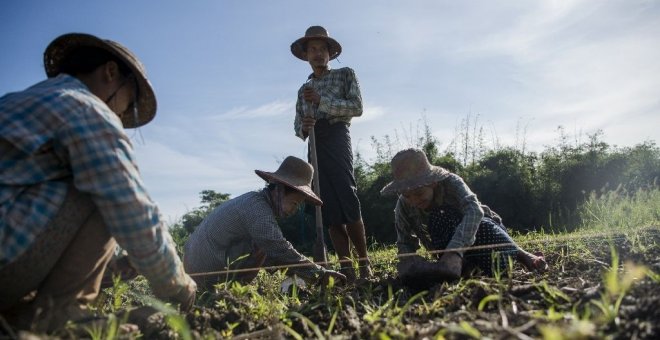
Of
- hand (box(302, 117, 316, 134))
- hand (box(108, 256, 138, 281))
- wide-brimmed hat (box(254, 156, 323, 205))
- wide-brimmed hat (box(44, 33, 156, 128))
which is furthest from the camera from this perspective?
hand (box(302, 117, 316, 134))

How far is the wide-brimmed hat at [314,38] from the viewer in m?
4.30

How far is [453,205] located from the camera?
3.33 metres

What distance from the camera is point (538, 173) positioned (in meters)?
13.3

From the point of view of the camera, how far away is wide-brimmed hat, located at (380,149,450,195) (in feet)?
10.4

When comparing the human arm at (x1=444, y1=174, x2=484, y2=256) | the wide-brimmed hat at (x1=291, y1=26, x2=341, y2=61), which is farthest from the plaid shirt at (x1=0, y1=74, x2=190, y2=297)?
the wide-brimmed hat at (x1=291, y1=26, x2=341, y2=61)

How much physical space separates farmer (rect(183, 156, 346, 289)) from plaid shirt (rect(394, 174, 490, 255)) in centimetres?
68

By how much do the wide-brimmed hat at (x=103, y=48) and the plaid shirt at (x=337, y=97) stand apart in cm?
189

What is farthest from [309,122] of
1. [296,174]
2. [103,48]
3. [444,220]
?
[103,48]

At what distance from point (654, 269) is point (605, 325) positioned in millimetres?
1142

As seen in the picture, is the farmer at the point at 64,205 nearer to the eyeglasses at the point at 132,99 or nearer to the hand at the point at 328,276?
the eyeglasses at the point at 132,99

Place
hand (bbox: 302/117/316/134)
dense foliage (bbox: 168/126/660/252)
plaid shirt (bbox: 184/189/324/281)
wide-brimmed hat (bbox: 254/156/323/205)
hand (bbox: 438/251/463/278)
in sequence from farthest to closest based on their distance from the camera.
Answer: dense foliage (bbox: 168/126/660/252)
hand (bbox: 302/117/316/134)
wide-brimmed hat (bbox: 254/156/323/205)
plaid shirt (bbox: 184/189/324/281)
hand (bbox: 438/251/463/278)

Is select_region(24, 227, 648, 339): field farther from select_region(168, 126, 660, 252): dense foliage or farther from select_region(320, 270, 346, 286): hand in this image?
select_region(168, 126, 660, 252): dense foliage

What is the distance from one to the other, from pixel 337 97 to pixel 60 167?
2652mm

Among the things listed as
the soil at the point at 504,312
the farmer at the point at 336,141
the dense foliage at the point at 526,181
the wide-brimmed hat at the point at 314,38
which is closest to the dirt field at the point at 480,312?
the soil at the point at 504,312
